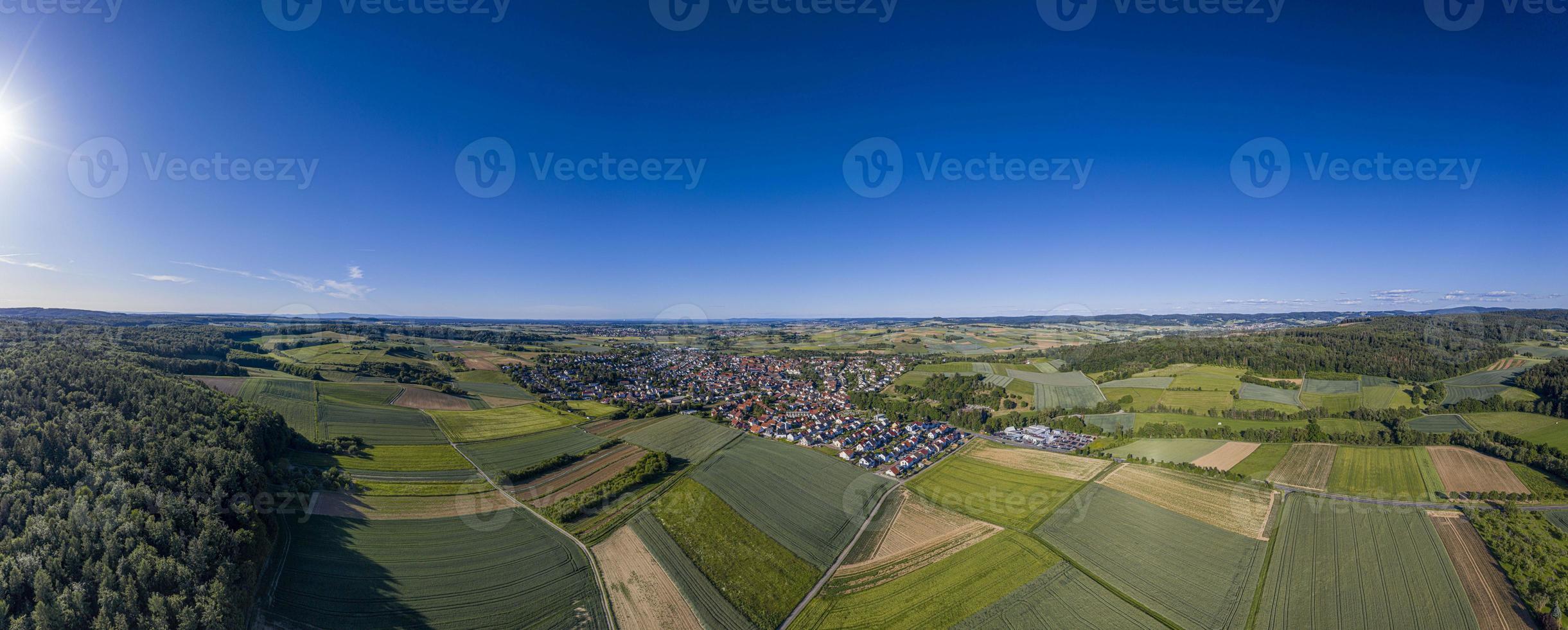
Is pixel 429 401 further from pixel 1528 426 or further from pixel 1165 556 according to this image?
pixel 1528 426

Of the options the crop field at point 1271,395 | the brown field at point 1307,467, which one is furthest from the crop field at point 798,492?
the crop field at point 1271,395

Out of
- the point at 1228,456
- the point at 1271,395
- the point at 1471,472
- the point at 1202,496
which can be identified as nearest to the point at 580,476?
the point at 1202,496

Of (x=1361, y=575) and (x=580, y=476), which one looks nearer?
(x=1361, y=575)

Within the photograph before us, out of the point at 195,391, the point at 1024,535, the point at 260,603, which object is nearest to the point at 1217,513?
the point at 1024,535

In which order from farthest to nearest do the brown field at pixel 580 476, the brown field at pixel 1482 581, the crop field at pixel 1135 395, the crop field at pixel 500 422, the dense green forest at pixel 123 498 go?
the crop field at pixel 1135 395 → the crop field at pixel 500 422 → the brown field at pixel 580 476 → the brown field at pixel 1482 581 → the dense green forest at pixel 123 498

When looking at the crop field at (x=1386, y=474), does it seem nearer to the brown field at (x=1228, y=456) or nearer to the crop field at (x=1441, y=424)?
the brown field at (x=1228, y=456)

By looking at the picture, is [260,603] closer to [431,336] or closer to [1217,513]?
[1217,513]

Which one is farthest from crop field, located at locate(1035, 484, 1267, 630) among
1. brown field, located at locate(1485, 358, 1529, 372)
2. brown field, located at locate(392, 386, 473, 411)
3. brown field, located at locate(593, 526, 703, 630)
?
brown field, located at locate(1485, 358, 1529, 372)
